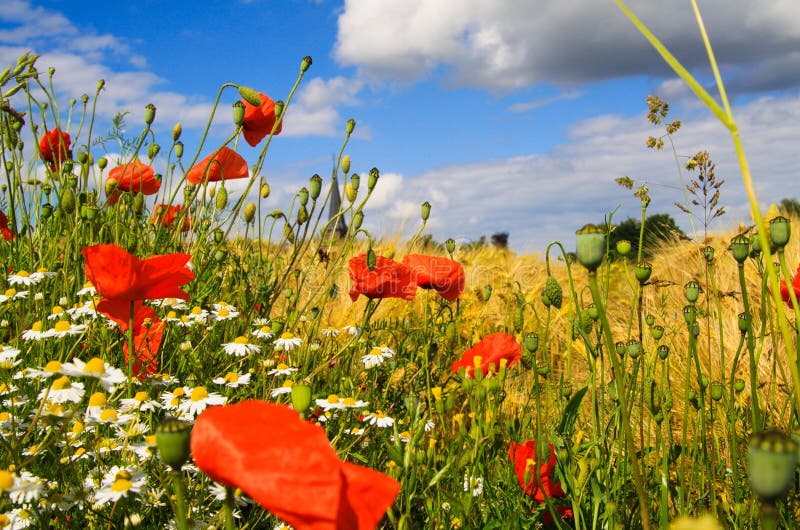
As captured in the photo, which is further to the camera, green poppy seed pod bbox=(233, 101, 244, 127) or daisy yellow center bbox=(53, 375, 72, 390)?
green poppy seed pod bbox=(233, 101, 244, 127)

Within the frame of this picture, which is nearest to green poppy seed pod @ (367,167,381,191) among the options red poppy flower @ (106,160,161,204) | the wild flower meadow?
the wild flower meadow

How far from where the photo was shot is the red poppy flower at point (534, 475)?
147cm

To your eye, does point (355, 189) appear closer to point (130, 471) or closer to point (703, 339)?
point (130, 471)

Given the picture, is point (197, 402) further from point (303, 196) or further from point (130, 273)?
point (303, 196)

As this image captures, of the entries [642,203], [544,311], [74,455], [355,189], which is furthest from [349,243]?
[544,311]

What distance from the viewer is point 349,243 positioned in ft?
8.43

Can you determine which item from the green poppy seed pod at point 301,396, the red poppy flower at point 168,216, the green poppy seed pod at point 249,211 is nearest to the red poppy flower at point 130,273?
the green poppy seed pod at point 301,396

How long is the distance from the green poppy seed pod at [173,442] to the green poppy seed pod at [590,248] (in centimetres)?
46

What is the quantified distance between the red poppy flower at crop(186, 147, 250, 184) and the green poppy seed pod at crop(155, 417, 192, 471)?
76.4 inches

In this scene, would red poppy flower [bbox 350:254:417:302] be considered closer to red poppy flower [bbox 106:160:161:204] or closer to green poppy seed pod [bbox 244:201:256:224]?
green poppy seed pod [bbox 244:201:256:224]

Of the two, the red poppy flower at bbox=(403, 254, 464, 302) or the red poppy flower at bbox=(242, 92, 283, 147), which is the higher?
the red poppy flower at bbox=(242, 92, 283, 147)

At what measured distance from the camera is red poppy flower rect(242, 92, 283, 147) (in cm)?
248

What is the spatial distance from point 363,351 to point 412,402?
5.74 ft

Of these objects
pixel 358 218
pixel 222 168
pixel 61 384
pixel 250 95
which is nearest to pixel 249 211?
pixel 222 168
